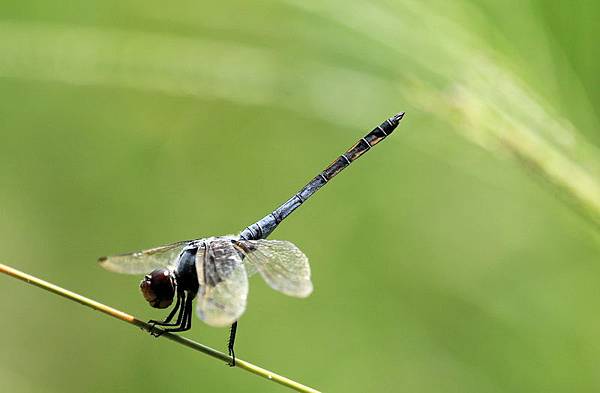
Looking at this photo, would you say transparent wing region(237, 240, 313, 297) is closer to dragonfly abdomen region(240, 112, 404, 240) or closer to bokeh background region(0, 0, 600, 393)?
dragonfly abdomen region(240, 112, 404, 240)

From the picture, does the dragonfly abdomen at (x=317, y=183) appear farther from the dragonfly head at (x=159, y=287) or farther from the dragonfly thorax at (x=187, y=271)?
the dragonfly head at (x=159, y=287)

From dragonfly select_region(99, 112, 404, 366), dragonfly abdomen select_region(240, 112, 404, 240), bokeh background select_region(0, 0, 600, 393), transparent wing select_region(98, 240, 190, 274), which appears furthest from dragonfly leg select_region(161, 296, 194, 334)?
bokeh background select_region(0, 0, 600, 393)

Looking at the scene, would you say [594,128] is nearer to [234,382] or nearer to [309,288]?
[309,288]

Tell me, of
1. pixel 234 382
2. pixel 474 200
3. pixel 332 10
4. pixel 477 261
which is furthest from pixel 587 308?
pixel 234 382

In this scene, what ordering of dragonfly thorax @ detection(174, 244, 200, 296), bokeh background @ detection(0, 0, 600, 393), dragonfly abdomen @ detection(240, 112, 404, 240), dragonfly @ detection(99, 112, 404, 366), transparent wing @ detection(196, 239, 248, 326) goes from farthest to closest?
dragonfly abdomen @ detection(240, 112, 404, 240) < dragonfly thorax @ detection(174, 244, 200, 296) < bokeh background @ detection(0, 0, 600, 393) < dragonfly @ detection(99, 112, 404, 366) < transparent wing @ detection(196, 239, 248, 326)

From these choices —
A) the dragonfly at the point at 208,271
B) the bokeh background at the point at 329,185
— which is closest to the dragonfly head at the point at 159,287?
the dragonfly at the point at 208,271

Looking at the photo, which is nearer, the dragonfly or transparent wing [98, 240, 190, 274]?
the dragonfly

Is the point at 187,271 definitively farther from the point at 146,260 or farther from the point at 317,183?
the point at 317,183
